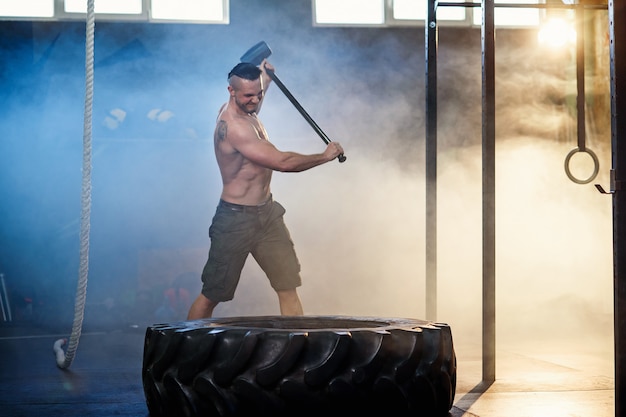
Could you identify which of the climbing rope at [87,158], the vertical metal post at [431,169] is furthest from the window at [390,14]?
the climbing rope at [87,158]

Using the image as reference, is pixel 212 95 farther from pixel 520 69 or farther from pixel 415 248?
pixel 520 69

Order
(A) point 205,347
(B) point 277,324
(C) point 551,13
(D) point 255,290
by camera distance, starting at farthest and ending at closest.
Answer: (D) point 255,290 < (C) point 551,13 < (B) point 277,324 < (A) point 205,347

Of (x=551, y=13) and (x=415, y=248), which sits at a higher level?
(x=551, y=13)

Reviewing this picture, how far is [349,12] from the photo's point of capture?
6.94m

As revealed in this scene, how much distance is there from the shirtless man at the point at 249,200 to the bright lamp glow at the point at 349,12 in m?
2.56

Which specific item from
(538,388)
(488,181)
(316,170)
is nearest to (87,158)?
(488,181)

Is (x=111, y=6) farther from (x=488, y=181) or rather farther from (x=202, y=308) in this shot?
(x=488, y=181)

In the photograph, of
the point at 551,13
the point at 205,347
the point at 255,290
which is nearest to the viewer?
the point at 205,347

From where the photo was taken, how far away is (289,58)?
6.81 meters

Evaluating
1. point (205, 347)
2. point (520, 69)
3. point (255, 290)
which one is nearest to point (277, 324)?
point (205, 347)

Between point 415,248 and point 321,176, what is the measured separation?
2.99ft

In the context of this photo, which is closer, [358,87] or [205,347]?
[205,347]

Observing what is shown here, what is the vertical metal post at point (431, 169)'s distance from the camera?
3857mm

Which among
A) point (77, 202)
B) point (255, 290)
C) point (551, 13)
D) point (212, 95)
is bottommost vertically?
point (255, 290)
